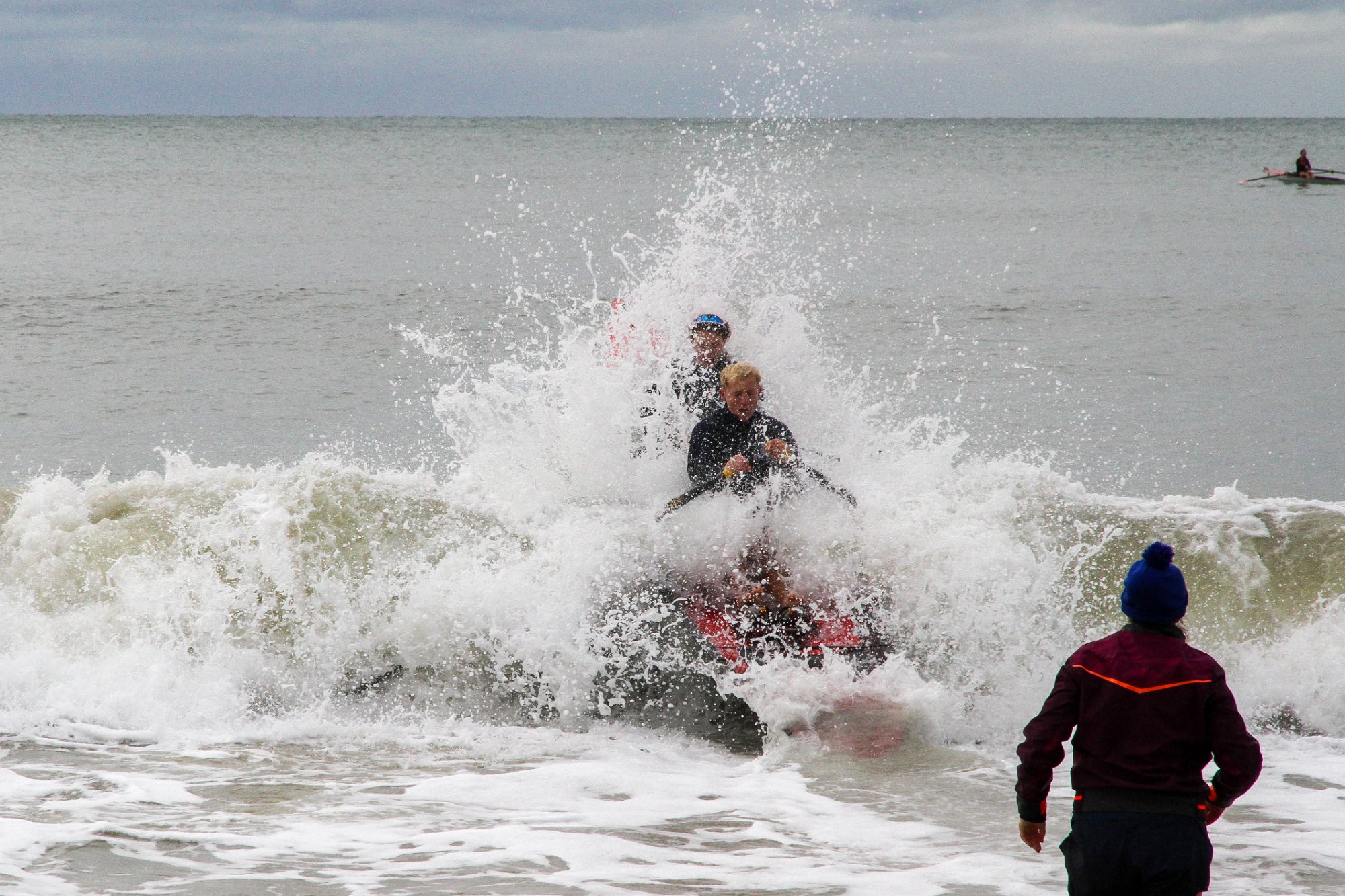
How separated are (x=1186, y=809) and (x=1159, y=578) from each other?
0.58 metres

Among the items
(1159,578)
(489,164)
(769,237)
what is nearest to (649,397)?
(1159,578)

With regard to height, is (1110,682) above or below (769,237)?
below

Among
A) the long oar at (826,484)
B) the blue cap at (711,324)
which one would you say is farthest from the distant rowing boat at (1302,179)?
the long oar at (826,484)

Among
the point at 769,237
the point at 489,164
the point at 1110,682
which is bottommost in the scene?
the point at 1110,682

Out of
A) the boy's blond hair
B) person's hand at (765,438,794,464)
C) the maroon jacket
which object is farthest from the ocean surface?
the maroon jacket

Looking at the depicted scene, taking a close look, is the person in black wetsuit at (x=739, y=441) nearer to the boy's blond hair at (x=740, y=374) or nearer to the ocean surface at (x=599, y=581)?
the boy's blond hair at (x=740, y=374)

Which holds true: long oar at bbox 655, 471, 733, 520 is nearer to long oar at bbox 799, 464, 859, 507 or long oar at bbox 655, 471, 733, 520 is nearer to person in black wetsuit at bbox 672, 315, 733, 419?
long oar at bbox 799, 464, 859, 507

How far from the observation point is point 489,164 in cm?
5431

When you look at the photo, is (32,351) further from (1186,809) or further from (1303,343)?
(1303,343)

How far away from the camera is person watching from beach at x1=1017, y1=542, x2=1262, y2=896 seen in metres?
3.01

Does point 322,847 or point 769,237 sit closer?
point 322,847

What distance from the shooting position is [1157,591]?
3.08m

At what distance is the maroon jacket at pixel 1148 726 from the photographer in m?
3.02

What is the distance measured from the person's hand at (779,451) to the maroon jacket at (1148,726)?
12.5ft
